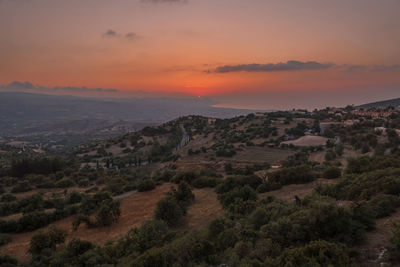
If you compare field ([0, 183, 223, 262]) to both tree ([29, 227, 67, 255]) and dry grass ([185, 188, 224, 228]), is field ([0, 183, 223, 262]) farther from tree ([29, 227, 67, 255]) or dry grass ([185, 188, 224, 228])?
tree ([29, 227, 67, 255])

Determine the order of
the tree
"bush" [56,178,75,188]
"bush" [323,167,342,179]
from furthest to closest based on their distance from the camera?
"bush" [56,178,75,188], "bush" [323,167,342,179], the tree

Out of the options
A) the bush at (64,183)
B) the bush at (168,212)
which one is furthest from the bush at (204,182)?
the bush at (64,183)

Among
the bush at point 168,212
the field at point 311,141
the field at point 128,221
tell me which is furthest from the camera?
the field at point 311,141

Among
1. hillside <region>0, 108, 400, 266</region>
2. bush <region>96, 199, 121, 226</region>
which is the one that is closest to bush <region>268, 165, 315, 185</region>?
hillside <region>0, 108, 400, 266</region>

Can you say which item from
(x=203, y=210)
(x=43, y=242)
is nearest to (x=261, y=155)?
(x=203, y=210)

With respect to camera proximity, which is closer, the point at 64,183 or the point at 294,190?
the point at 294,190

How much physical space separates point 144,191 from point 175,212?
432 inches

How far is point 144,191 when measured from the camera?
2570 centimetres

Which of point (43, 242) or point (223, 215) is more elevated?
point (223, 215)

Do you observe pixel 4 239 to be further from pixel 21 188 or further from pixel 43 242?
pixel 21 188

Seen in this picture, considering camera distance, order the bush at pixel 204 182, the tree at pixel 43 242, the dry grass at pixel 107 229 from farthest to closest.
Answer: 1. the bush at pixel 204 182
2. the dry grass at pixel 107 229
3. the tree at pixel 43 242

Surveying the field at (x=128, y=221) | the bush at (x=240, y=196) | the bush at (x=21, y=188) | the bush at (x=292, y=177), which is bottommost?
the bush at (x=21, y=188)

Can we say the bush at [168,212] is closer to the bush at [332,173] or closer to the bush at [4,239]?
the bush at [4,239]

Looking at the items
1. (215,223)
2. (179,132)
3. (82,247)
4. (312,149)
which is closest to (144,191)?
(82,247)
